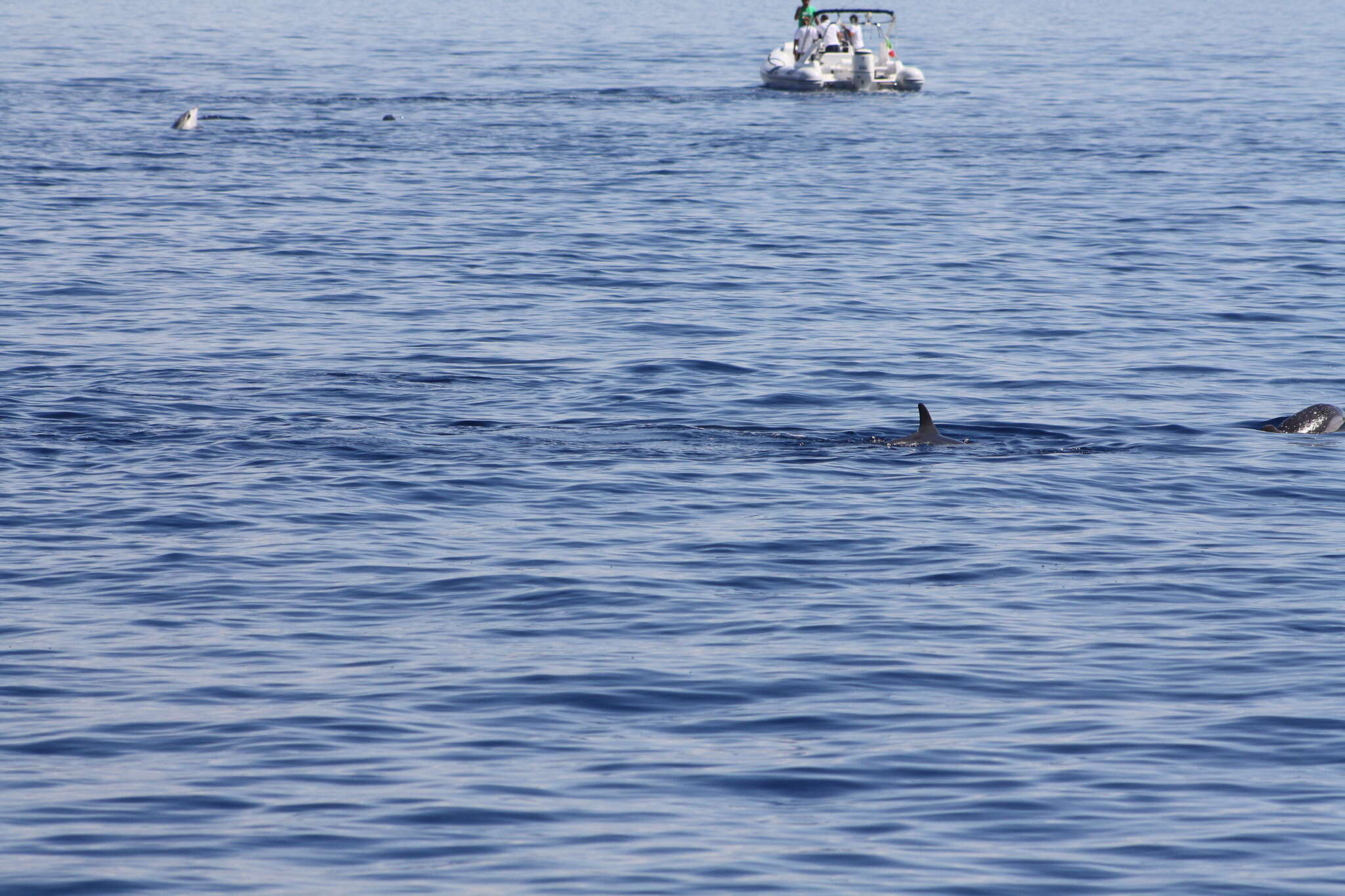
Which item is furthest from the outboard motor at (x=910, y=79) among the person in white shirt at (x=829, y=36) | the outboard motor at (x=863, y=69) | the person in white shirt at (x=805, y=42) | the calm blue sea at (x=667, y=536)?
the calm blue sea at (x=667, y=536)

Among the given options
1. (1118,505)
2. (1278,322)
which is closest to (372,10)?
(1278,322)

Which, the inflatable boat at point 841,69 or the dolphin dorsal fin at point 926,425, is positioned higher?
the inflatable boat at point 841,69

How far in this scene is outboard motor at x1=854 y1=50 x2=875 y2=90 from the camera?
186 ft

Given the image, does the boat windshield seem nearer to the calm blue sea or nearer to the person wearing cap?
the person wearing cap

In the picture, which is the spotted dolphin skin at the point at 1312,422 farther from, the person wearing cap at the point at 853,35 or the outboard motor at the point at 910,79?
the person wearing cap at the point at 853,35

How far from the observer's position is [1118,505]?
16469 millimetres

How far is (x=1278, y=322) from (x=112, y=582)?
54.9 feet

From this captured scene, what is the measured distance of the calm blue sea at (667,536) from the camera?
990cm

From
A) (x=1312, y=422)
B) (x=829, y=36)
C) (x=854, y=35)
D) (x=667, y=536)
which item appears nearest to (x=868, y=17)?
(x=829, y=36)

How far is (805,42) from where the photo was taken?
57375 millimetres

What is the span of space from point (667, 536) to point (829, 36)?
44.7 m

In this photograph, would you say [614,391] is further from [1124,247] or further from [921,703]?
[1124,247]

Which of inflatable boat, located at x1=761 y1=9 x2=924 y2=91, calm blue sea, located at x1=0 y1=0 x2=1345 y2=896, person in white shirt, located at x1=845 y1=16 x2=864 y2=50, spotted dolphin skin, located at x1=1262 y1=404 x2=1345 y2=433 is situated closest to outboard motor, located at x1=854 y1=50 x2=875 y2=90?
inflatable boat, located at x1=761 y1=9 x2=924 y2=91

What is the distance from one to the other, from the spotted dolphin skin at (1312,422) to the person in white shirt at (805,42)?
39481mm
